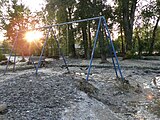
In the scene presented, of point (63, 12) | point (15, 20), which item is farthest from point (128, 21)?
point (15, 20)

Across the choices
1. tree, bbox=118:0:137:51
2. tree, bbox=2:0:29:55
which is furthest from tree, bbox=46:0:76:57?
tree, bbox=118:0:137:51

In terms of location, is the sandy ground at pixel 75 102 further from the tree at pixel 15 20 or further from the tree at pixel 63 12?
the tree at pixel 15 20

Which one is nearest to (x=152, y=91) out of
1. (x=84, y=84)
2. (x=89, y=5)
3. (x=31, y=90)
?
(x=84, y=84)

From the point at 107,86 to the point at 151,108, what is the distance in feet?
7.86

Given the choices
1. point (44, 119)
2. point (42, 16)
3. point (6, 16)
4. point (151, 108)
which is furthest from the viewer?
point (42, 16)

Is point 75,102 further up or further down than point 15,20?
further down

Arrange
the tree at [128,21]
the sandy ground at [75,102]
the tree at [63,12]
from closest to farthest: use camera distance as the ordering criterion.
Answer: the sandy ground at [75,102] → the tree at [63,12] → the tree at [128,21]

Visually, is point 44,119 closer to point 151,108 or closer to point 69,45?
point 151,108

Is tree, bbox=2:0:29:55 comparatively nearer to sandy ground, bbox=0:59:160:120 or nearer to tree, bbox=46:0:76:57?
tree, bbox=46:0:76:57

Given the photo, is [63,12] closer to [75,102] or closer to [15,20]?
[15,20]

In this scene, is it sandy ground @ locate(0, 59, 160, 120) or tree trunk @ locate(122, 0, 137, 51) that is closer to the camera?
sandy ground @ locate(0, 59, 160, 120)

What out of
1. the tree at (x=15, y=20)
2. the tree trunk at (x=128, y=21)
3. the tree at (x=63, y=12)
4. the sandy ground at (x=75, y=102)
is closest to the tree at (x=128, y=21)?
the tree trunk at (x=128, y=21)

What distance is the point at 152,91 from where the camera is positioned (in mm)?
7383

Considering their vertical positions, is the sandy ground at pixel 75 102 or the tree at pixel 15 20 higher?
the tree at pixel 15 20
